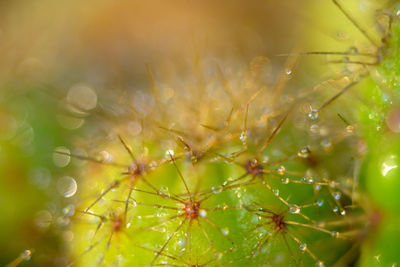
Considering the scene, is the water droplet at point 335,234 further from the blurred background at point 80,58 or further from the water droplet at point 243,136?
the blurred background at point 80,58

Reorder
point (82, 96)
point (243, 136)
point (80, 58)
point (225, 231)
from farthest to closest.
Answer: point (80, 58), point (82, 96), point (243, 136), point (225, 231)

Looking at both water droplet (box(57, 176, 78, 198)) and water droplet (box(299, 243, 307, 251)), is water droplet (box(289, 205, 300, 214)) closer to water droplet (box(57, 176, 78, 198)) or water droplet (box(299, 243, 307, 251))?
water droplet (box(299, 243, 307, 251))

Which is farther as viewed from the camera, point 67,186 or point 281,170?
point 67,186

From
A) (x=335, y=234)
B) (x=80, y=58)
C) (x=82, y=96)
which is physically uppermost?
(x=80, y=58)

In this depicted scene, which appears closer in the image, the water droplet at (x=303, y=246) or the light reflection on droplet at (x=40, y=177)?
the water droplet at (x=303, y=246)

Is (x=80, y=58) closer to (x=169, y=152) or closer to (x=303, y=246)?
(x=169, y=152)

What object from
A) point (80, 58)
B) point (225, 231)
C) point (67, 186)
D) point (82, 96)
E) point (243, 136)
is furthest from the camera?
point (80, 58)

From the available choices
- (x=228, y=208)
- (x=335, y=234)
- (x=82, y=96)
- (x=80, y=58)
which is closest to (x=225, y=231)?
(x=228, y=208)

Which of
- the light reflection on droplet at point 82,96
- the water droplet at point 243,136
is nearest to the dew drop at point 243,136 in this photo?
the water droplet at point 243,136

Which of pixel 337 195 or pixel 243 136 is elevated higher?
pixel 243 136
